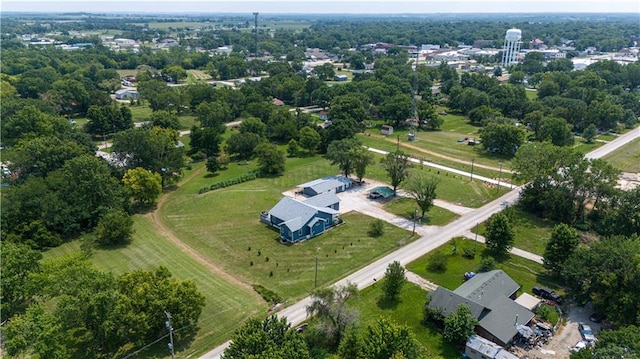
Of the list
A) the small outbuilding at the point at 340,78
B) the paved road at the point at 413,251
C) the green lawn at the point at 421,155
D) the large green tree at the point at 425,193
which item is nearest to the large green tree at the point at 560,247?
the paved road at the point at 413,251

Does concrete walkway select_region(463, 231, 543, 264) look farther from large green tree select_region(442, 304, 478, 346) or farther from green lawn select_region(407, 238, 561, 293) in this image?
large green tree select_region(442, 304, 478, 346)

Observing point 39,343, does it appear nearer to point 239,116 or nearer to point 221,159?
point 221,159

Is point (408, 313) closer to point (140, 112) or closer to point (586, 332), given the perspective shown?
point (586, 332)

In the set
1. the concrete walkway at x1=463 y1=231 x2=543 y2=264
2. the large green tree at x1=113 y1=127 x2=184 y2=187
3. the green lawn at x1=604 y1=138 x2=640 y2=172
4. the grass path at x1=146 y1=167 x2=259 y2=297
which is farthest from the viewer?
the green lawn at x1=604 y1=138 x2=640 y2=172

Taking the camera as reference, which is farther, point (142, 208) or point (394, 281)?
point (142, 208)

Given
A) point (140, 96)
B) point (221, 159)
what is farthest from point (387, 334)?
point (140, 96)

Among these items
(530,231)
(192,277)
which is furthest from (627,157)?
(192,277)

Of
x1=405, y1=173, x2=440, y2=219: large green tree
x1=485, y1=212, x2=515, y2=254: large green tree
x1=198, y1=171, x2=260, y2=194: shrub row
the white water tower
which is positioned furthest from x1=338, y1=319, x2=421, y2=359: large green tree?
the white water tower

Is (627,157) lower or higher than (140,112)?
lower
